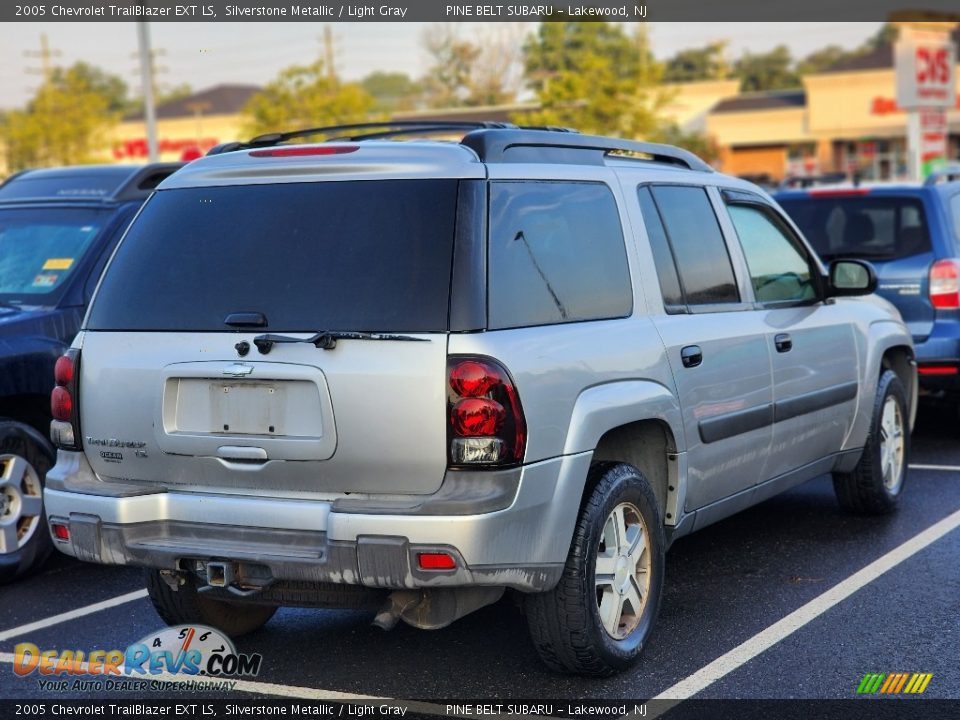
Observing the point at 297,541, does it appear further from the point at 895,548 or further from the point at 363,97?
the point at 363,97

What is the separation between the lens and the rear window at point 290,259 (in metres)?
4.26

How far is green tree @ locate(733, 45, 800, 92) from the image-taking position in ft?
380

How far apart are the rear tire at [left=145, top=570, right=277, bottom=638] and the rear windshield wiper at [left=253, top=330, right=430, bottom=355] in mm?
1191

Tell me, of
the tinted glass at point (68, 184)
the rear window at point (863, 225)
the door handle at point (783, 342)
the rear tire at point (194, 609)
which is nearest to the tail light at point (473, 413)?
the rear tire at point (194, 609)

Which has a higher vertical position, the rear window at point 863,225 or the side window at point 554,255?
the side window at point 554,255

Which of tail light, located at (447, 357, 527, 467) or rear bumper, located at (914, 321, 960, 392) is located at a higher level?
tail light, located at (447, 357, 527, 467)

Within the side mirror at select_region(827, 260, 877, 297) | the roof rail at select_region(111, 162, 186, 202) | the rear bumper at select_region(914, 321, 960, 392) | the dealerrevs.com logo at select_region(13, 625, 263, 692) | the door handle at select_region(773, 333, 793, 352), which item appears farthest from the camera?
the rear bumper at select_region(914, 321, 960, 392)

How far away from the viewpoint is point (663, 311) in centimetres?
517

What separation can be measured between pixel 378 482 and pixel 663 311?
156 cm

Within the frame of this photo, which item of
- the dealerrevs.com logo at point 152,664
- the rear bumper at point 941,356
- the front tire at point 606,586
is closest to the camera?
the front tire at point 606,586

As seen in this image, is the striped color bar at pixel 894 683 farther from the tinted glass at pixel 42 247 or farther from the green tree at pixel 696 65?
the green tree at pixel 696 65

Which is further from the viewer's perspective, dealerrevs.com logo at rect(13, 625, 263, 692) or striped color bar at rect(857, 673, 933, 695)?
dealerrevs.com logo at rect(13, 625, 263, 692)

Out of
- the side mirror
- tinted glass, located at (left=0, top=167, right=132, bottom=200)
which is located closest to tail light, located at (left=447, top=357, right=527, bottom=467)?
the side mirror

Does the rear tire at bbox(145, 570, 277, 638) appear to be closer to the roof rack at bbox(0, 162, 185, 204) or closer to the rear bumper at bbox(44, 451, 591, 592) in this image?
the rear bumper at bbox(44, 451, 591, 592)
